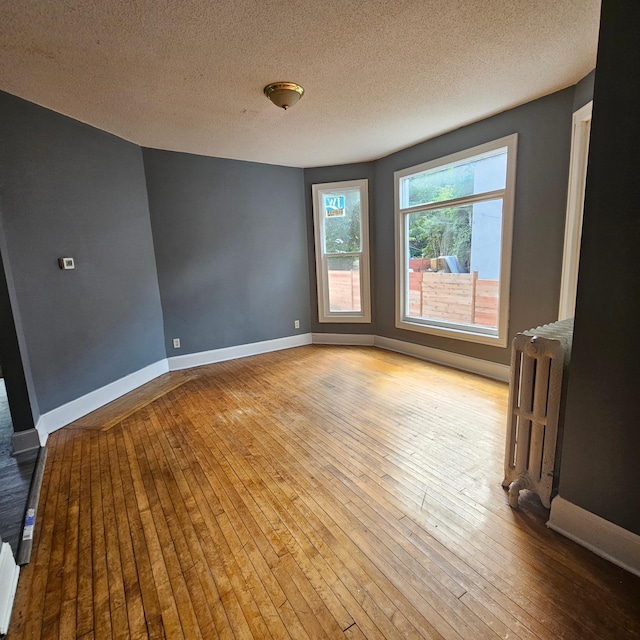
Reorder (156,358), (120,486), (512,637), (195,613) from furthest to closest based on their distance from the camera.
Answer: (156,358) < (120,486) < (195,613) < (512,637)

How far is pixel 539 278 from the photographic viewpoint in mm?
3113

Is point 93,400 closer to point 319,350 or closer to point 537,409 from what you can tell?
point 319,350

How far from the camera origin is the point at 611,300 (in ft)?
4.37

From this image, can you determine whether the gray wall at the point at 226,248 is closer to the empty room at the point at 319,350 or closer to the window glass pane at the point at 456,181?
the empty room at the point at 319,350

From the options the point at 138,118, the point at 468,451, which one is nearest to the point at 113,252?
the point at 138,118

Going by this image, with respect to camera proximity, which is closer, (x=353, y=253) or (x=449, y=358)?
(x=449, y=358)

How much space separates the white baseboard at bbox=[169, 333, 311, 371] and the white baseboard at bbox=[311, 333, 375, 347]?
0.53 feet

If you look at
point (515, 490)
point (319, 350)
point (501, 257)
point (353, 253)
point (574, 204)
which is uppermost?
point (574, 204)

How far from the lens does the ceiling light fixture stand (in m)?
2.44

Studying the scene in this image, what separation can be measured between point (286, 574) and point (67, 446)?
2138 mm

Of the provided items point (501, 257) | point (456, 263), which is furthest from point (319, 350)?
point (501, 257)

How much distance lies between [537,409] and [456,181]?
290 cm

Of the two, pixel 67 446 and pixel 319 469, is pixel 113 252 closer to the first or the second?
pixel 67 446

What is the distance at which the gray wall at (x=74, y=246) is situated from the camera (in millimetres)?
2574
